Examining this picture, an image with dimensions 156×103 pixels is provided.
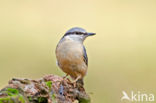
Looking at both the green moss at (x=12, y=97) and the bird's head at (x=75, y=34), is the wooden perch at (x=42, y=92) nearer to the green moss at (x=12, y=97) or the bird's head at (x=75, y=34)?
the green moss at (x=12, y=97)

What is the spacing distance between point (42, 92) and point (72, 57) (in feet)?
6.21

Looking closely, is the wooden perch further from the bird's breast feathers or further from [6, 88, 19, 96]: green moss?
the bird's breast feathers

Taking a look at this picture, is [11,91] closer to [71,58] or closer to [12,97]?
[12,97]

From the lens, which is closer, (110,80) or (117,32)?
(110,80)

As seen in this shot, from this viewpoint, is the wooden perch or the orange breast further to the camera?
the orange breast

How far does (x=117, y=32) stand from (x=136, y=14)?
6.76ft

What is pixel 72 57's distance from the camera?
569 cm

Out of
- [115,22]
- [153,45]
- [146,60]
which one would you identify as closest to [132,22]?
[115,22]

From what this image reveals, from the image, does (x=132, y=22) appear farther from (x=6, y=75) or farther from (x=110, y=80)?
(x=6, y=75)

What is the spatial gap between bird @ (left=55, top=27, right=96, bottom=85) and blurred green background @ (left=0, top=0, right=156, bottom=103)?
6.94ft

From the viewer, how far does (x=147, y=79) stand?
382 inches

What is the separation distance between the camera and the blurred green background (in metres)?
9.26

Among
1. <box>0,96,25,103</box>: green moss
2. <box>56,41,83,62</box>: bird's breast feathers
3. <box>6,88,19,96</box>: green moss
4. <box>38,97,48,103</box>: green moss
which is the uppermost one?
<box>56,41,83,62</box>: bird's breast feathers

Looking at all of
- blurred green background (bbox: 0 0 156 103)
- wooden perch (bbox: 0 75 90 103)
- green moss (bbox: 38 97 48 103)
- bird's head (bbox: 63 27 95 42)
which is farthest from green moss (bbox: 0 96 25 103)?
blurred green background (bbox: 0 0 156 103)
